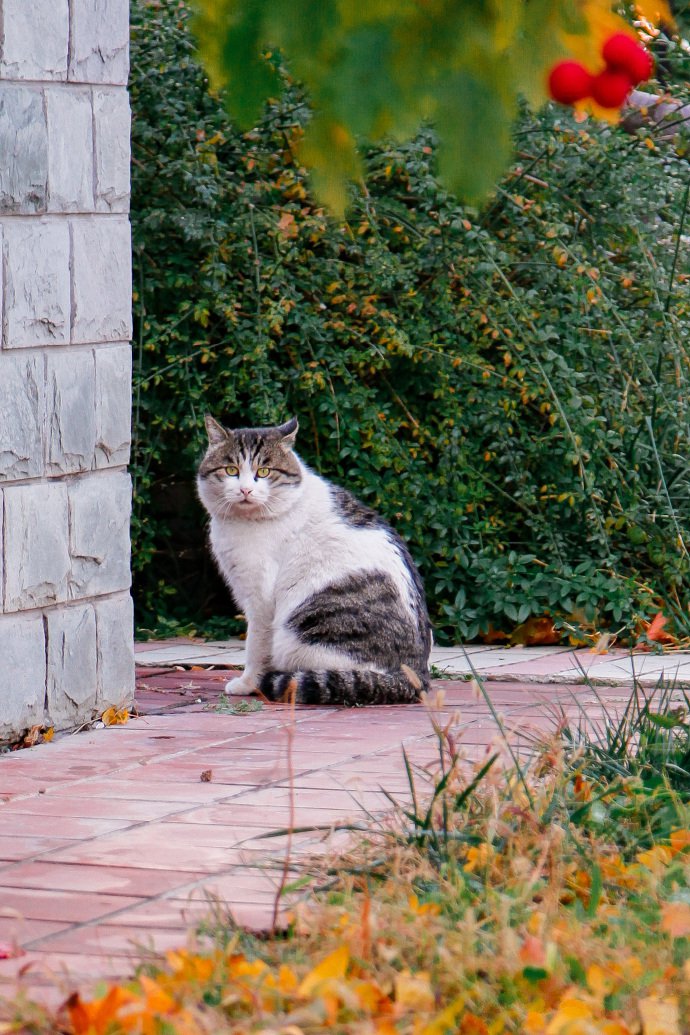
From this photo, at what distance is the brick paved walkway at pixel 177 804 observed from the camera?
2850 mm

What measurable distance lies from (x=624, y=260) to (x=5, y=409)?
429cm

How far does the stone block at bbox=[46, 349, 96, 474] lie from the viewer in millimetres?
4984

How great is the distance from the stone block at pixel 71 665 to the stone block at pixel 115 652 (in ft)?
0.14

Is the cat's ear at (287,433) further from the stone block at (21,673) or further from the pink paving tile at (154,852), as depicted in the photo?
the pink paving tile at (154,852)

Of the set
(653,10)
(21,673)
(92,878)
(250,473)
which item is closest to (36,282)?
(21,673)

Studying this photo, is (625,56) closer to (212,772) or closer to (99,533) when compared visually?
(212,772)

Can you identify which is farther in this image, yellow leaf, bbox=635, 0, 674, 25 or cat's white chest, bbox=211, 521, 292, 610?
cat's white chest, bbox=211, 521, 292, 610

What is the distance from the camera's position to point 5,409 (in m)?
4.76

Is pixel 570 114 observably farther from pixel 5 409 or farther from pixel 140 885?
pixel 140 885

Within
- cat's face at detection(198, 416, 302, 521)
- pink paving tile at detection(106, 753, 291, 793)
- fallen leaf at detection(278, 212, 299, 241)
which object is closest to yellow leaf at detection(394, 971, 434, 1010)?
pink paving tile at detection(106, 753, 291, 793)

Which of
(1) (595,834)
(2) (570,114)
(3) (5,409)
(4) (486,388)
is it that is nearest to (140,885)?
(1) (595,834)

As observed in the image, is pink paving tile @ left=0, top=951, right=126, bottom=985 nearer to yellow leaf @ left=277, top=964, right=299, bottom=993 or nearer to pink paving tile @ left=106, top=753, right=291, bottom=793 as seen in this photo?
yellow leaf @ left=277, top=964, right=299, bottom=993

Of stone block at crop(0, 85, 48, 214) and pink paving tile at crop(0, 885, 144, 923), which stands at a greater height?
stone block at crop(0, 85, 48, 214)

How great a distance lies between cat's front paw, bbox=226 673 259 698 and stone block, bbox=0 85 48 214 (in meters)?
1.96
